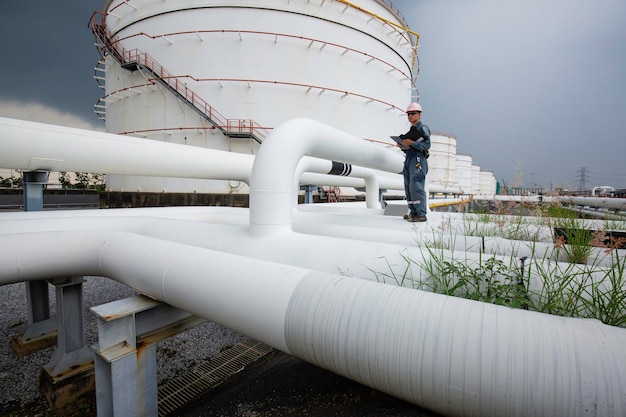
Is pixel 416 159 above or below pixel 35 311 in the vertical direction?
above

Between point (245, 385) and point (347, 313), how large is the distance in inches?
74.8

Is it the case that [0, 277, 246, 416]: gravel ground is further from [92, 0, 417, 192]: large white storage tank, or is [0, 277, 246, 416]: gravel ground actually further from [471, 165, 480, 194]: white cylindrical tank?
[471, 165, 480, 194]: white cylindrical tank

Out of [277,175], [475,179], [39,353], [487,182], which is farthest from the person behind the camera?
[487,182]

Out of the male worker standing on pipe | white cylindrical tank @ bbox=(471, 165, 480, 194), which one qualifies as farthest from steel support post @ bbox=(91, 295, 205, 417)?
white cylindrical tank @ bbox=(471, 165, 480, 194)

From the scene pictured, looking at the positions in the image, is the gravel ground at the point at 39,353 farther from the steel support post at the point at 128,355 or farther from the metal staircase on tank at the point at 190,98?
the metal staircase on tank at the point at 190,98

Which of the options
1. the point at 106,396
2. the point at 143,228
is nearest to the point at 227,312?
the point at 106,396

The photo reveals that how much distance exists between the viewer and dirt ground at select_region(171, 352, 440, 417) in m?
1.67

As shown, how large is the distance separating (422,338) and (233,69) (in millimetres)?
11507

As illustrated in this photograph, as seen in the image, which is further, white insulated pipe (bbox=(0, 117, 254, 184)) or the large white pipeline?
white insulated pipe (bbox=(0, 117, 254, 184))

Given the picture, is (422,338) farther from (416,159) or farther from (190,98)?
(190,98)

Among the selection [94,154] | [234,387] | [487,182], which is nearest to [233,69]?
[94,154]

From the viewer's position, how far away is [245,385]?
2609mm

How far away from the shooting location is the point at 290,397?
2.19 m

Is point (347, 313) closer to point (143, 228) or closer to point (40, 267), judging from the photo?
point (40, 267)
